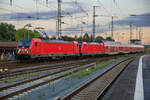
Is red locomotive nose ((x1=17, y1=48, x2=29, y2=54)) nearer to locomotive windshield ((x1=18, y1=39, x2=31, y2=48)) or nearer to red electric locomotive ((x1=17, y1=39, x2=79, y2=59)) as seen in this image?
red electric locomotive ((x1=17, y1=39, x2=79, y2=59))

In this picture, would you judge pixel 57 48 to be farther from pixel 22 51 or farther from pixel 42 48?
pixel 22 51

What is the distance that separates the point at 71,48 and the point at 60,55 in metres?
3.93

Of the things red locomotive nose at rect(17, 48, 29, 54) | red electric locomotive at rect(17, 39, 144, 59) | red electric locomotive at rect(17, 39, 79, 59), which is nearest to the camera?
red locomotive nose at rect(17, 48, 29, 54)

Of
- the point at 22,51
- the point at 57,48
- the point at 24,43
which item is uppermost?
the point at 24,43

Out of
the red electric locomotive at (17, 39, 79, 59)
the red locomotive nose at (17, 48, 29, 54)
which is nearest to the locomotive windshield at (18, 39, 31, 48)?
the red electric locomotive at (17, 39, 79, 59)

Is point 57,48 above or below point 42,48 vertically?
below

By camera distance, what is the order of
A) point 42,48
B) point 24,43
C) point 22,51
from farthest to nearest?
point 42,48, point 24,43, point 22,51

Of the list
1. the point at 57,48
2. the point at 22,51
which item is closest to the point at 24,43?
the point at 22,51

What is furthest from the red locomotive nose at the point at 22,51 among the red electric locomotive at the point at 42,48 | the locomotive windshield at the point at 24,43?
the locomotive windshield at the point at 24,43

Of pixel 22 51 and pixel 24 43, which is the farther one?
pixel 24 43

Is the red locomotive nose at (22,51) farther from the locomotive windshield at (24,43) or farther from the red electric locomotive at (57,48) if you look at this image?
the locomotive windshield at (24,43)

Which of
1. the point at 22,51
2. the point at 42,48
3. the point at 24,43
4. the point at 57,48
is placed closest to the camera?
the point at 22,51

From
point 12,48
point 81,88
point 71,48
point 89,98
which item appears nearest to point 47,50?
point 71,48

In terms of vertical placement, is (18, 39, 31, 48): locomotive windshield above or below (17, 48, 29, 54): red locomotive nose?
above
